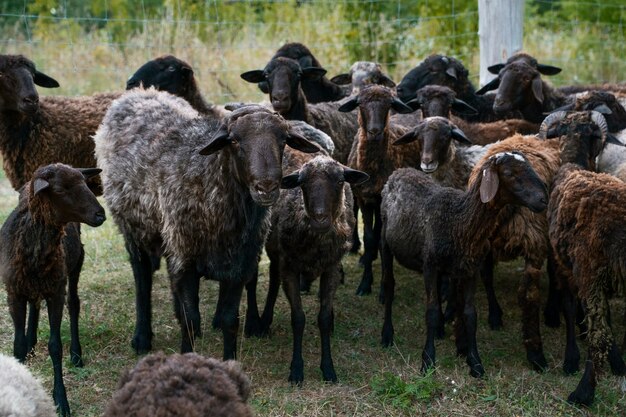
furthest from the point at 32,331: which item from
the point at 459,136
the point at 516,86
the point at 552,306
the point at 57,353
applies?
the point at 516,86

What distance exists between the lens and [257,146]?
240 inches

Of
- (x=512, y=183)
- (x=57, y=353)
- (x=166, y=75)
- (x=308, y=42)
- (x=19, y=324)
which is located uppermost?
(x=166, y=75)

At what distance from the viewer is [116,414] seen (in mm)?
4355

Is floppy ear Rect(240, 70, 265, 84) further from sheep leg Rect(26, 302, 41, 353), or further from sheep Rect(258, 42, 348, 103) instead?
sheep leg Rect(26, 302, 41, 353)

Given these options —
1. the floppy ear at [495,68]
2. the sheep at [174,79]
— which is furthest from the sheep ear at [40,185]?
the floppy ear at [495,68]

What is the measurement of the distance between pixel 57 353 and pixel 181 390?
2151mm

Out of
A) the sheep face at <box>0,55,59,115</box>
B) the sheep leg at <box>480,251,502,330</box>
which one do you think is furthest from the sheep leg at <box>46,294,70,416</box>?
the sheep leg at <box>480,251,502,330</box>

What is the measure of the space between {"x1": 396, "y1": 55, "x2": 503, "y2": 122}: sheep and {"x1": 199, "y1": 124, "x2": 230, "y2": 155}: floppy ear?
176 inches

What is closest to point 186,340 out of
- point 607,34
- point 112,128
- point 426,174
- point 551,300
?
point 112,128

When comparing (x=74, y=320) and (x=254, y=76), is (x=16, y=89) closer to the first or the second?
(x=254, y=76)

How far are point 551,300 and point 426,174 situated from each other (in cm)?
154

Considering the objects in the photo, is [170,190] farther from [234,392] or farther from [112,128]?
[234,392]

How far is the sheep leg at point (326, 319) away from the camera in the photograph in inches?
263

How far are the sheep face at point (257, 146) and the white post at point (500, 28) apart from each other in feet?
17.8
